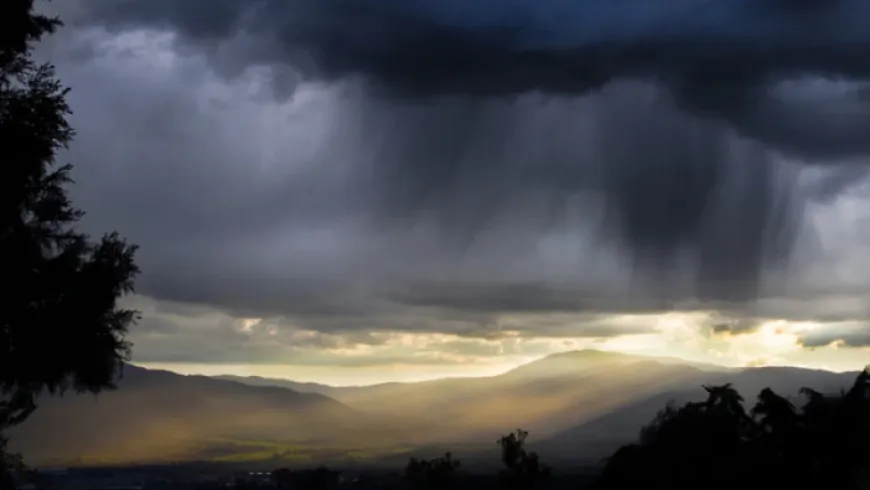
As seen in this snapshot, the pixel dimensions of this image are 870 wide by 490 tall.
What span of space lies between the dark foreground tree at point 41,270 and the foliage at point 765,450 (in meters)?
16.1

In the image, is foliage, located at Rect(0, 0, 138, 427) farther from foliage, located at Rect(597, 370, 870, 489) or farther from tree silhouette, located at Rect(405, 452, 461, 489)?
tree silhouette, located at Rect(405, 452, 461, 489)

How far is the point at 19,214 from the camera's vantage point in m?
21.6

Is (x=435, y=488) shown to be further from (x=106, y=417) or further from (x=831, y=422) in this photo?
(x=106, y=417)

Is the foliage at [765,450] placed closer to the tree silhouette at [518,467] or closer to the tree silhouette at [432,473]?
the tree silhouette at [518,467]

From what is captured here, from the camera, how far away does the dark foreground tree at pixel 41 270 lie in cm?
2106

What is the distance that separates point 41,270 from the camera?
862 inches

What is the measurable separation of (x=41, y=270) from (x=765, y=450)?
20.8 metres

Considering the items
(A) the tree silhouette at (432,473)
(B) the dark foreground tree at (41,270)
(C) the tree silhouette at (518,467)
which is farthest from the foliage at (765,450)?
(A) the tree silhouette at (432,473)

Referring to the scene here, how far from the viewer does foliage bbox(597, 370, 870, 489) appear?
3069cm

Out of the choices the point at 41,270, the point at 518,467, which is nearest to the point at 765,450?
the point at 41,270

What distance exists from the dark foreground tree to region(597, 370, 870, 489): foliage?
1609cm

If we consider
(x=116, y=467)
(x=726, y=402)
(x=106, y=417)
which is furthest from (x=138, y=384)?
(x=726, y=402)

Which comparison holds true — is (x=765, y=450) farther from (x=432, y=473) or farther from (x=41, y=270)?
(x=432, y=473)

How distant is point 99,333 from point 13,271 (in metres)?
2.71
